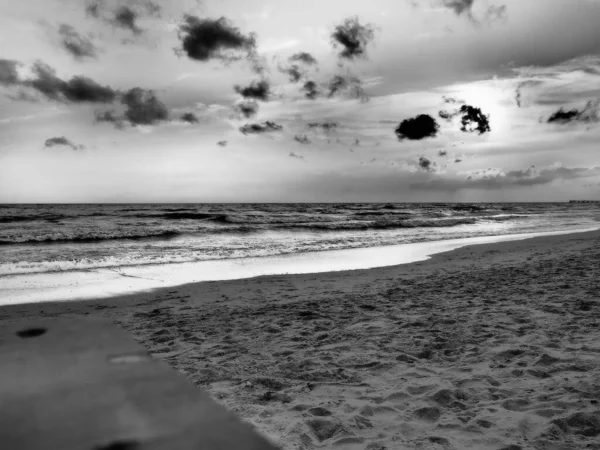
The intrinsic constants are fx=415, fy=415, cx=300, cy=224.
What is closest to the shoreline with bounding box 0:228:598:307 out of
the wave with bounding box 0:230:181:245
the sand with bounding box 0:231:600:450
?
the sand with bounding box 0:231:600:450

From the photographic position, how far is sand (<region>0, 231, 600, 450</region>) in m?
2.91

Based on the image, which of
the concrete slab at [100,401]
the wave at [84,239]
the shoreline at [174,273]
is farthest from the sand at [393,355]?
the wave at [84,239]

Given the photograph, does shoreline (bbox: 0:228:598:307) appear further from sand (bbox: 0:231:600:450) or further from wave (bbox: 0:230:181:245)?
wave (bbox: 0:230:181:245)

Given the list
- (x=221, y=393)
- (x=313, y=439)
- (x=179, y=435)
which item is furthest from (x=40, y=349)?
(x=221, y=393)

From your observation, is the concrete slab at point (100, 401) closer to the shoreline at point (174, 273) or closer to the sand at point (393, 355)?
the sand at point (393, 355)

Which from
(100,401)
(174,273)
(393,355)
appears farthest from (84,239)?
(100,401)

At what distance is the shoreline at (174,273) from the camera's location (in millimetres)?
8047

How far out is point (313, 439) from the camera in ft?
9.25

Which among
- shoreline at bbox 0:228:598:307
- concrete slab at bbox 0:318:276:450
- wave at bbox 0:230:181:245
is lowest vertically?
shoreline at bbox 0:228:598:307

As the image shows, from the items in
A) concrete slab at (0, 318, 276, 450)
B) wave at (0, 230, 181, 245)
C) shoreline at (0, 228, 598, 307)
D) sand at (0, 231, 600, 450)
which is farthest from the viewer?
wave at (0, 230, 181, 245)

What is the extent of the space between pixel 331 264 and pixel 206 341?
23.7ft

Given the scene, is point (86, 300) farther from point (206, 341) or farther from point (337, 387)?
point (337, 387)

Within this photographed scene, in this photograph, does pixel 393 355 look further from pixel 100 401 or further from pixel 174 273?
pixel 174 273

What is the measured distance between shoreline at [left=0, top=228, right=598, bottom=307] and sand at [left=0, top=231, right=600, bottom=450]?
78 cm
